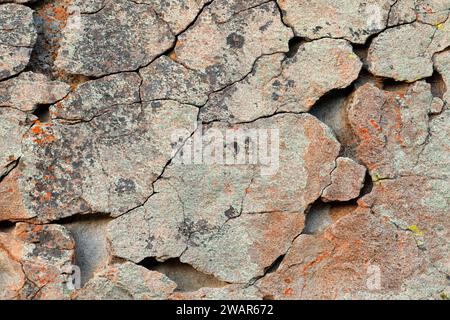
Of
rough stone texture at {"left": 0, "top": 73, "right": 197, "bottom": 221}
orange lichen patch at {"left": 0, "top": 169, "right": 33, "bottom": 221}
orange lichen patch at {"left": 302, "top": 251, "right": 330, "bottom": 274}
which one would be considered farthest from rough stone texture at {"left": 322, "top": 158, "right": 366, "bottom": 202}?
orange lichen patch at {"left": 0, "top": 169, "right": 33, "bottom": 221}

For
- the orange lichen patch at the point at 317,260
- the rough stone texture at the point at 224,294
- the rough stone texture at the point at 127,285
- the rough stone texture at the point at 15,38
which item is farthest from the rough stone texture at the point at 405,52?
the rough stone texture at the point at 15,38

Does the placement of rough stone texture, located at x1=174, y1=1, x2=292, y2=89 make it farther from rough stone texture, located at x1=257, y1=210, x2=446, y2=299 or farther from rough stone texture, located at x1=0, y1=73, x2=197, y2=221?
rough stone texture, located at x1=257, y1=210, x2=446, y2=299

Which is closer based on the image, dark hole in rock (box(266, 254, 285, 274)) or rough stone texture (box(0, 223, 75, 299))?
rough stone texture (box(0, 223, 75, 299))

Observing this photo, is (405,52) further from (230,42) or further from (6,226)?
(6,226)

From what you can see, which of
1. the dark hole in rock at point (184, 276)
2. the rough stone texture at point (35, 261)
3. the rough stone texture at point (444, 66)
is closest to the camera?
the rough stone texture at point (35, 261)

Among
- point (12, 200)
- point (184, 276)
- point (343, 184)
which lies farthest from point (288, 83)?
point (12, 200)

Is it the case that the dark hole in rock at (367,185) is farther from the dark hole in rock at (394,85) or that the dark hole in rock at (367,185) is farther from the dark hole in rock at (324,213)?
the dark hole in rock at (394,85)
